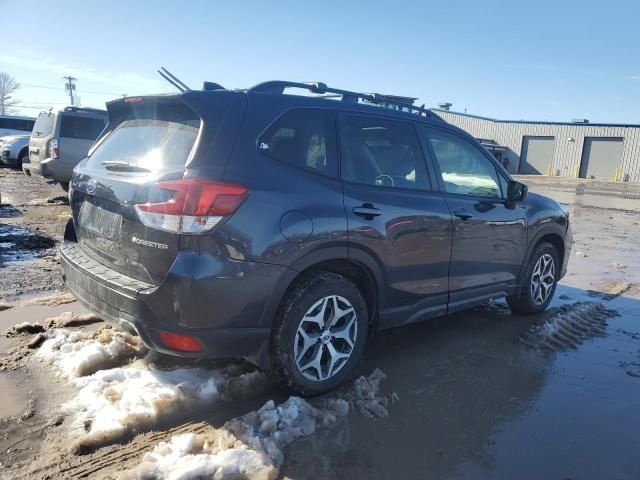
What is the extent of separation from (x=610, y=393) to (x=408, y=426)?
1.65 meters

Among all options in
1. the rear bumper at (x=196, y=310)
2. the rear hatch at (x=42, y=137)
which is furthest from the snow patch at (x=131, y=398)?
the rear hatch at (x=42, y=137)

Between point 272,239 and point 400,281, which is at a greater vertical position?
point 272,239

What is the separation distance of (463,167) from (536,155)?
150 ft

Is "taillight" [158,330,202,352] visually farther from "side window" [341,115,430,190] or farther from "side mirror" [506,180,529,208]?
"side mirror" [506,180,529,208]

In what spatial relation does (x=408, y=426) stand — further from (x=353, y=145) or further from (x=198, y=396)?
(x=353, y=145)

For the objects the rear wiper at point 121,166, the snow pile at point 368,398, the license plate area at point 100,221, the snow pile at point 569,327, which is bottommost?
the snow pile at point 368,398

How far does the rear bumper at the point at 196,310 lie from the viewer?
2695 mm

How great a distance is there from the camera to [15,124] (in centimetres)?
2097

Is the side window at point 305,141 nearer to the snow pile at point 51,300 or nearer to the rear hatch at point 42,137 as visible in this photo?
the snow pile at point 51,300

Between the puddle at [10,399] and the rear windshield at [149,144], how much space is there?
1524 millimetres

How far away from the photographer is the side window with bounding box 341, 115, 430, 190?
136 inches

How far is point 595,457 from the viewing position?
2805 mm

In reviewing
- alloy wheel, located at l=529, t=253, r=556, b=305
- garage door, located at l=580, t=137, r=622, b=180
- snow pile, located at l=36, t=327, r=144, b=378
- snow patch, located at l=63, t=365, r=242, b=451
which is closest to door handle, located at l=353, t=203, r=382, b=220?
snow patch, located at l=63, t=365, r=242, b=451

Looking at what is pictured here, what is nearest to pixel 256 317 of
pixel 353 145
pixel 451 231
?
pixel 353 145
